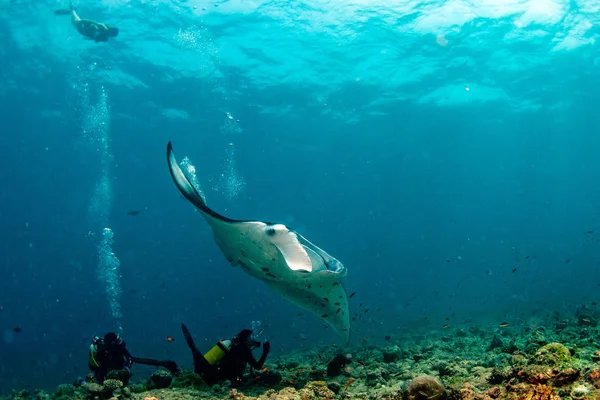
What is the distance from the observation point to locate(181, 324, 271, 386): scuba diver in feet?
17.8

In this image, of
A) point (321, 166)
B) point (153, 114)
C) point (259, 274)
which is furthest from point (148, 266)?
point (259, 274)

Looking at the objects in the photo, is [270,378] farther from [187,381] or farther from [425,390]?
[425,390]

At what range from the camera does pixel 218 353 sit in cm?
551

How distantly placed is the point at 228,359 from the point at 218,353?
0.17m

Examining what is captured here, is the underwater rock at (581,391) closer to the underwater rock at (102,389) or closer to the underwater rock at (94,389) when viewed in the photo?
the underwater rock at (102,389)

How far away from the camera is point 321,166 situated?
47.4 metres

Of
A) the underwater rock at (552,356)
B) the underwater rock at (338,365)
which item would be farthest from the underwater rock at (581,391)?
the underwater rock at (338,365)

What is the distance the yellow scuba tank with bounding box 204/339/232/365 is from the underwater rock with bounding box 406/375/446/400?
315 centimetres

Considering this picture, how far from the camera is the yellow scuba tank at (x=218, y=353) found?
17.9ft

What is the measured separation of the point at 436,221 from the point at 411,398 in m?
75.5

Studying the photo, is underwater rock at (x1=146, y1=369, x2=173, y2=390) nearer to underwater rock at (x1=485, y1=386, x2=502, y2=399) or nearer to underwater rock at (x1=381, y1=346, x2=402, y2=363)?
underwater rock at (x1=381, y1=346, x2=402, y2=363)

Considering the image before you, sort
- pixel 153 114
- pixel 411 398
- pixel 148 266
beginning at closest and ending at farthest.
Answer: pixel 411 398, pixel 153 114, pixel 148 266

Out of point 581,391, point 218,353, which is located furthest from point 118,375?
point 581,391

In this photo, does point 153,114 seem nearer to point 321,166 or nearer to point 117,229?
point 321,166
